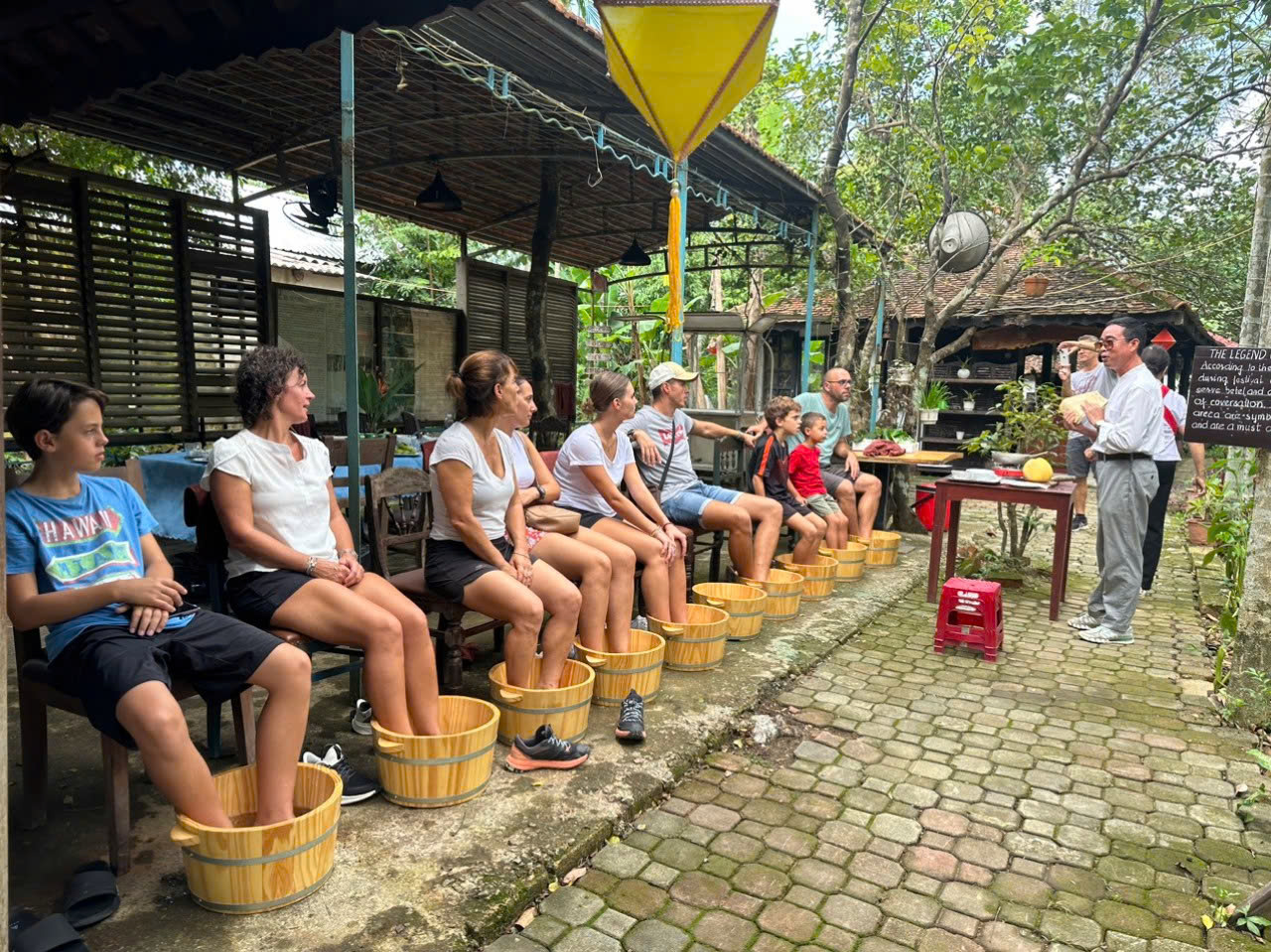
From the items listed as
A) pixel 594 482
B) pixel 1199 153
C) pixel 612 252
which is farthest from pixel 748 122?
pixel 594 482

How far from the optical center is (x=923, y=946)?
2.20m

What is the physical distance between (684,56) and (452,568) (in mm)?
2625

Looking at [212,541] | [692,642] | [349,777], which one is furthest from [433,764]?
[692,642]

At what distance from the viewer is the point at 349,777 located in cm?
269

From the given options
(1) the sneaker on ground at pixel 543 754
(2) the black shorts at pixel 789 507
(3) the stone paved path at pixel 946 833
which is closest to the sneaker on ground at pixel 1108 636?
(3) the stone paved path at pixel 946 833

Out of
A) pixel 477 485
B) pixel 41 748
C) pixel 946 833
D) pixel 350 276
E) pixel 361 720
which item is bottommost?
pixel 946 833

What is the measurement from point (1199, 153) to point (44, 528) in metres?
10.4

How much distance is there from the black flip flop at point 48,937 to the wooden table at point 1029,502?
4919 mm

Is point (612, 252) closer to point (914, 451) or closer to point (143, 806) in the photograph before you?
point (914, 451)

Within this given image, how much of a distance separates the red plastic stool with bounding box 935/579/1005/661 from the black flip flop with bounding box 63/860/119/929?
399 cm

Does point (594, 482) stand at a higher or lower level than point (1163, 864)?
higher

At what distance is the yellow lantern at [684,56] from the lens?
3695 millimetres

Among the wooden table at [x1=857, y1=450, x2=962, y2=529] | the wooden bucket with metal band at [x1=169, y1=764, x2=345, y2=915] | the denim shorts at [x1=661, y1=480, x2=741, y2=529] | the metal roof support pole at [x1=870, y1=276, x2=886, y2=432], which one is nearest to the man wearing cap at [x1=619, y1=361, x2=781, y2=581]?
the denim shorts at [x1=661, y1=480, x2=741, y2=529]

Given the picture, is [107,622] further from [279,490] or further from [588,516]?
[588,516]
